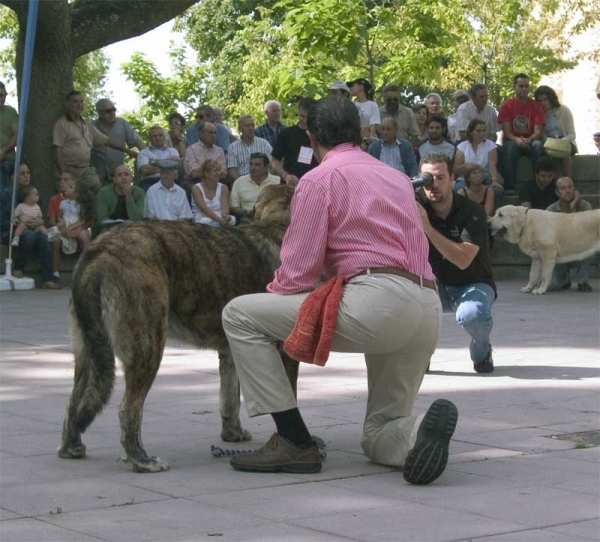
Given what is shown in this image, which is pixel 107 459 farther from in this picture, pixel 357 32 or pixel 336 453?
pixel 357 32

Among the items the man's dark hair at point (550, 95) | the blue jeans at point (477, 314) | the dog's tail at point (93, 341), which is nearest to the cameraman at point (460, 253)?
the blue jeans at point (477, 314)

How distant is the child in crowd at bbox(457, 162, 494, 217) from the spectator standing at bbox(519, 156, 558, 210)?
777 mm

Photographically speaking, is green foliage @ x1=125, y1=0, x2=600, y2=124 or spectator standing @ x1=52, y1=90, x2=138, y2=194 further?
green foliage @ x1=125, y1=0, x2=600, y2=124

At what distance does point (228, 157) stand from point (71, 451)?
477 inches

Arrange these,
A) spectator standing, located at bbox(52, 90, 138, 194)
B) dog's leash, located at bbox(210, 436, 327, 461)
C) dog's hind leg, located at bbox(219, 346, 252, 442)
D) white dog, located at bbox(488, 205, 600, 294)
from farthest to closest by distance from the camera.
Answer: spectator standing, located at bbox(52, 90, 138, 194) → white dog, located at bbox(488, 205, 600, 294) → dog's hind leg, located at bbox(219, 346, 252, 442) → dog's leash, located at bbox(210, 436, 327, 461)

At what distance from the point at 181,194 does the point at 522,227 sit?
16.0 feet

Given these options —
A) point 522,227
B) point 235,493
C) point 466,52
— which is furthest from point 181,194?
point 466,52

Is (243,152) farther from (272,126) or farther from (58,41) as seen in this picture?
(58,41)

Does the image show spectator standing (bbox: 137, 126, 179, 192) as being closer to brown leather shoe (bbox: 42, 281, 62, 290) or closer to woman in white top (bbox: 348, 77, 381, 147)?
brown leather shoe (bbox: 42, 281, 62, 290)

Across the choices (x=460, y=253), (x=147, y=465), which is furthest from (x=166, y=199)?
(x=147, y=465)

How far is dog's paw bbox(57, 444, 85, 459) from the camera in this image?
6203mm

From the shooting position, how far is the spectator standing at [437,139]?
1769 cm

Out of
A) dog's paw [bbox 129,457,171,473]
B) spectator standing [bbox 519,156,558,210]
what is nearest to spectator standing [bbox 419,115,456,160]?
spectator standing [bbox 519,156,558,210]

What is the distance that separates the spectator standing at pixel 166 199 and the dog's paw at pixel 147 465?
10.8 m
